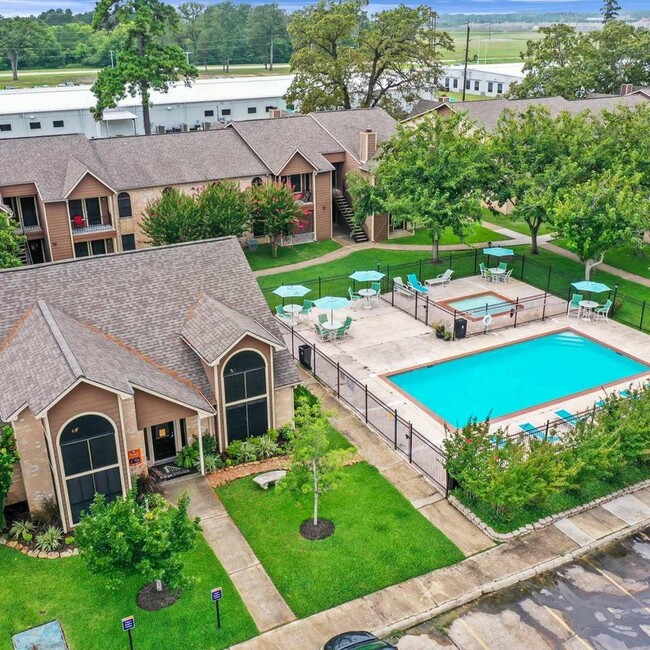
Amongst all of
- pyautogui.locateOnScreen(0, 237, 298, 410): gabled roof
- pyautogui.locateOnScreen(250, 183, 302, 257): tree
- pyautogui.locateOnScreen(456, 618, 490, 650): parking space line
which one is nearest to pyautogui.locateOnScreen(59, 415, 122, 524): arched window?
pyautogui.locateOnScreen(0, 237, 298, 410): gabled roof

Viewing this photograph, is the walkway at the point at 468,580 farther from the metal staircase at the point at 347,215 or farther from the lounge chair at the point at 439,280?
the metal staircase at the point at 347,215

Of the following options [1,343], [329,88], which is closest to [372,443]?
[1,343]

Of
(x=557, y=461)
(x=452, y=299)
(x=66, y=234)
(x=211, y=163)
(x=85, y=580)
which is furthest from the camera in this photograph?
(x=211, y=163)

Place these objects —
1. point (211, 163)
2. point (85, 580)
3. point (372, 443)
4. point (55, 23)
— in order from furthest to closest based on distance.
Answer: point (55, 23) → point (211, 163) → point (372, 443) → point (85, 580)

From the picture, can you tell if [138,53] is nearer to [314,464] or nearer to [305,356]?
[305,356]

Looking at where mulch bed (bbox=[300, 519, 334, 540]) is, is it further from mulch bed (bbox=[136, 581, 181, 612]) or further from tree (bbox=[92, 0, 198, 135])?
tree (bbox=[92, 0, 198, 135])

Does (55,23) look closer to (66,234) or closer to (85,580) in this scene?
(66,234)
